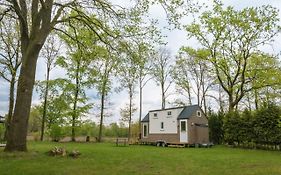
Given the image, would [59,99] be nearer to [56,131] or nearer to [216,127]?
[56,131]

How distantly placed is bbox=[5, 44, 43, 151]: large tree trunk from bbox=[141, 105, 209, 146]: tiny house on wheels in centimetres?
1765

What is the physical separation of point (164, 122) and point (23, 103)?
19.3 m

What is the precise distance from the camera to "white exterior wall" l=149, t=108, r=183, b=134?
29547 millimetres

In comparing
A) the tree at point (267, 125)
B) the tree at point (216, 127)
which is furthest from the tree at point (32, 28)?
the tree at point (216, 127)

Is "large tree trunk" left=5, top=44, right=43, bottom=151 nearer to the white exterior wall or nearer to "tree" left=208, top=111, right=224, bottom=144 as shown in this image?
the white exterior wall

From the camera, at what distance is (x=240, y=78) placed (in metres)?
32.8

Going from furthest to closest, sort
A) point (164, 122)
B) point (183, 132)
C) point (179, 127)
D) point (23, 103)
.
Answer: point (164, 122)
point (179, 127)
point (183, 132)
point (23, 103)

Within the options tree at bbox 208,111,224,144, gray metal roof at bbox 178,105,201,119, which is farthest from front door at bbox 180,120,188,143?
tree at bbox 208,111,224,144

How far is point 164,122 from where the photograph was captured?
1206 inches

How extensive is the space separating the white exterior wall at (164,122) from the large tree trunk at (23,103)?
18285 mm

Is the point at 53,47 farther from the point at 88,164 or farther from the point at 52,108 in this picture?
the point at 88,164

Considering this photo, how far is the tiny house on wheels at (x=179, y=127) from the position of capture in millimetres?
28203

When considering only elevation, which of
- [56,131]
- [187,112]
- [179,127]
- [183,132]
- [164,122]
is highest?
[187,112]

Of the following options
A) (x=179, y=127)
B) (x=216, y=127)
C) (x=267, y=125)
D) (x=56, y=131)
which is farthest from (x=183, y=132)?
(x=56, y=131)
